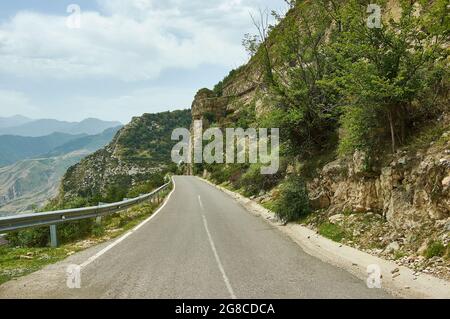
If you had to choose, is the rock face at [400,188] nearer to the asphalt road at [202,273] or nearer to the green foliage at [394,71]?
the green foliage at [394,71]

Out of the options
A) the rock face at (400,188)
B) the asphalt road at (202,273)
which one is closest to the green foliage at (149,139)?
the rock face at (400,188)

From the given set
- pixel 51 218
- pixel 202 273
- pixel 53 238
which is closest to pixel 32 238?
pixel 53 238

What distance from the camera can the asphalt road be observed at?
22.9ft

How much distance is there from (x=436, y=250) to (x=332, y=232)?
14.7 ft

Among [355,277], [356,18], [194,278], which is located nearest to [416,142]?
[356,18]

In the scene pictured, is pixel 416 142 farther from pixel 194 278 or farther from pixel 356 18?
pixel 194 278

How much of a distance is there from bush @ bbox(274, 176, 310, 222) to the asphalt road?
3.14 meters

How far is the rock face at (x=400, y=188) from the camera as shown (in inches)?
376

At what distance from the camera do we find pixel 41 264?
9.19 metres

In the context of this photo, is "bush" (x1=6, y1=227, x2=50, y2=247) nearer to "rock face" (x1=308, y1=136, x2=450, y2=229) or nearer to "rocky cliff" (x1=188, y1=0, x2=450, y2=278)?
"rocky cliff" (x1=188, y1=0, x2=450, y2=278)

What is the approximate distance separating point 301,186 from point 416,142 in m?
5.99

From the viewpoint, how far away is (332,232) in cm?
1277

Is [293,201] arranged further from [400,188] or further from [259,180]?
[259,180]

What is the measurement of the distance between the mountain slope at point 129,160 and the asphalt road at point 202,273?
87766 millimetres
